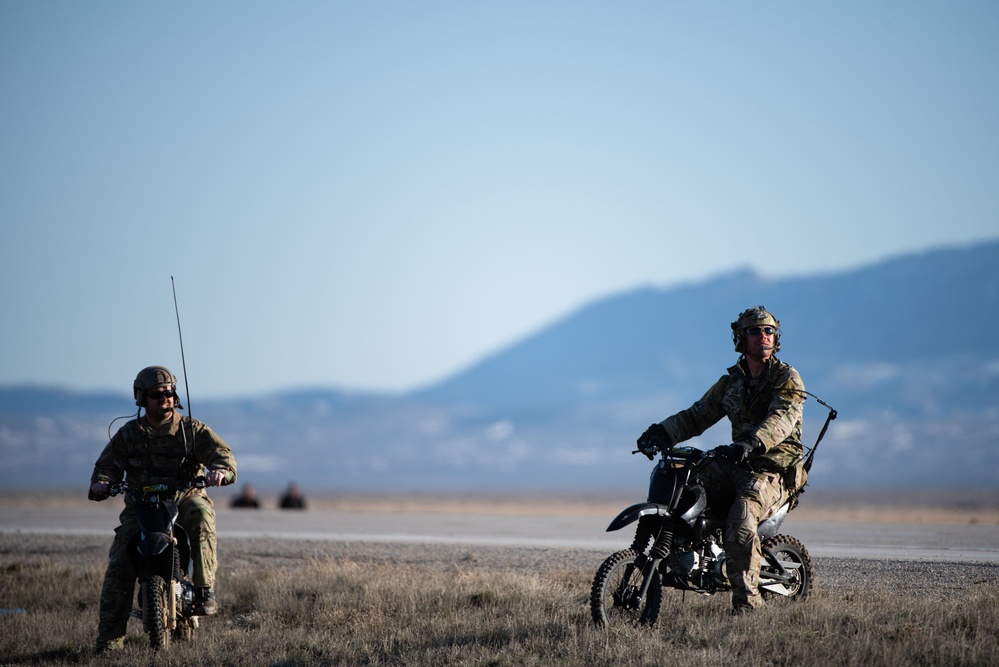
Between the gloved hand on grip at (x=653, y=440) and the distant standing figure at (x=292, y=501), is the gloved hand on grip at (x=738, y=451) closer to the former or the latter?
the gloved hand on grip at (x=653, y=440)

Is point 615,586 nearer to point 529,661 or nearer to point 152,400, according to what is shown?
point 529,661

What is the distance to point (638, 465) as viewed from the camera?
192 m

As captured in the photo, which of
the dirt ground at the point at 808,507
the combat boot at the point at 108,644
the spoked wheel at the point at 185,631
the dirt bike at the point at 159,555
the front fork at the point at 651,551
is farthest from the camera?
the dirt ground at the point at 808,507

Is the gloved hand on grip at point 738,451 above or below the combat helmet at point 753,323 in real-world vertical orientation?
below

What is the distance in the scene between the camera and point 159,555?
10.1 m

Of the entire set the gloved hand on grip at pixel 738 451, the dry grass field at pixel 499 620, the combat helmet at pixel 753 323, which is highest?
the combat helmet at pixel 753 323

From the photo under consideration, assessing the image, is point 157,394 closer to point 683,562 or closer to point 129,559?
point 129,559

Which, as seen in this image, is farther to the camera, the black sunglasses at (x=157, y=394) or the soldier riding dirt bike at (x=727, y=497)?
the black sunglasses at (x=157, y=394)

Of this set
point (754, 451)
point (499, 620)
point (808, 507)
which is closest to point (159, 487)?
point (499, 620)

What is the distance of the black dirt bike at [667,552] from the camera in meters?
9.70

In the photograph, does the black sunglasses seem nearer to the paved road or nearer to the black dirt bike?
the black dirt bike

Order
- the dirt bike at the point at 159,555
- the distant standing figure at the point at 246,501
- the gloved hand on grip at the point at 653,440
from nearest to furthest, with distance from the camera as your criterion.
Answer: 1. the dirt bike at the point at 159,555
2. the gloved hand on grip at the point at 653,440
3. the distant standing figure at the point at 246,501

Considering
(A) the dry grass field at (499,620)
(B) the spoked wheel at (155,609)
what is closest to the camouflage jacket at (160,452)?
(B) the spoked wheel at (155,609)

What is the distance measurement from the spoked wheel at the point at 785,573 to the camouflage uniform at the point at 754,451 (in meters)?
0.35
